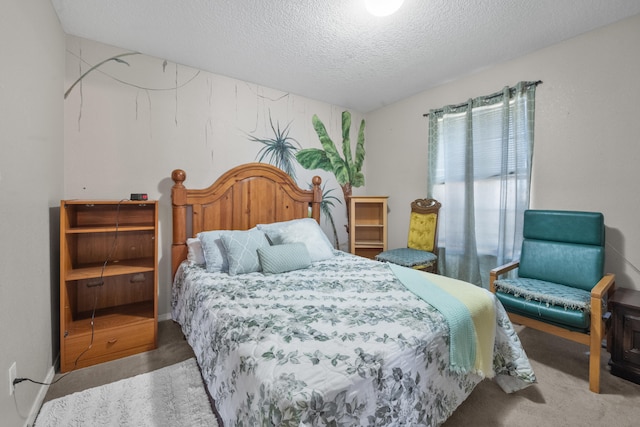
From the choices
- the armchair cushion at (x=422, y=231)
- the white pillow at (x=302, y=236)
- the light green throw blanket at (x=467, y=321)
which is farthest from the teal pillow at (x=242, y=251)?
the armchair cushion at (x=422, y=231)

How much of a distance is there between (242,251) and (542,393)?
2.22 meters

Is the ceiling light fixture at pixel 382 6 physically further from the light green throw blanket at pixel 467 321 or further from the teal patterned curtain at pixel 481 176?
the light green throw blanket at pixel 467 321

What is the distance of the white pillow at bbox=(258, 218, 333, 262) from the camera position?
2535 millimetres

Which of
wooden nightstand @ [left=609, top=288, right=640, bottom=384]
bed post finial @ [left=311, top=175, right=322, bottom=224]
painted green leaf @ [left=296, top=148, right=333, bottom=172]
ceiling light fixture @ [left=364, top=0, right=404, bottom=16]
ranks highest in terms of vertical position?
ceiling light fixture @ [left=364, top=0, right=404, bottom=16]

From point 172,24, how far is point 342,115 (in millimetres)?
2335

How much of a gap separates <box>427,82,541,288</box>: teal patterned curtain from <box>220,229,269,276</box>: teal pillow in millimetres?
2203

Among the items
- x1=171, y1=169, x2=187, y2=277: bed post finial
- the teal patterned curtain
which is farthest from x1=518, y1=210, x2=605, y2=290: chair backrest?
x1=171, y1=169, x2=187, y2=277: bed post finial

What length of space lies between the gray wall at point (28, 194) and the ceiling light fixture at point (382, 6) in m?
1.86

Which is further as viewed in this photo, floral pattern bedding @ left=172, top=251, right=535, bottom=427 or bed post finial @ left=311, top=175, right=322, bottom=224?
bed post finial @ left=311, top=175, right=322, bottom=224

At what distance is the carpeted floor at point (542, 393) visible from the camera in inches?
57.2

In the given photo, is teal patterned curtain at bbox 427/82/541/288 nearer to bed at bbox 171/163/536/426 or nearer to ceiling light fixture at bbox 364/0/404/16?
bed at bbox 171/163/536/426

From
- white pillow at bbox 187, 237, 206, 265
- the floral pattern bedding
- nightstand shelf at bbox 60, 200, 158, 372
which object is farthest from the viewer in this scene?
white pillow at bbox 187, 237, 206, 265

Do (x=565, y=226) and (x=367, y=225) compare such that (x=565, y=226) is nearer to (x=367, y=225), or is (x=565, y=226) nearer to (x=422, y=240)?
(x=422, y=240)

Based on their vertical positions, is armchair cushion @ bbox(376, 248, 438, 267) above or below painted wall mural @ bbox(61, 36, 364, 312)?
below
